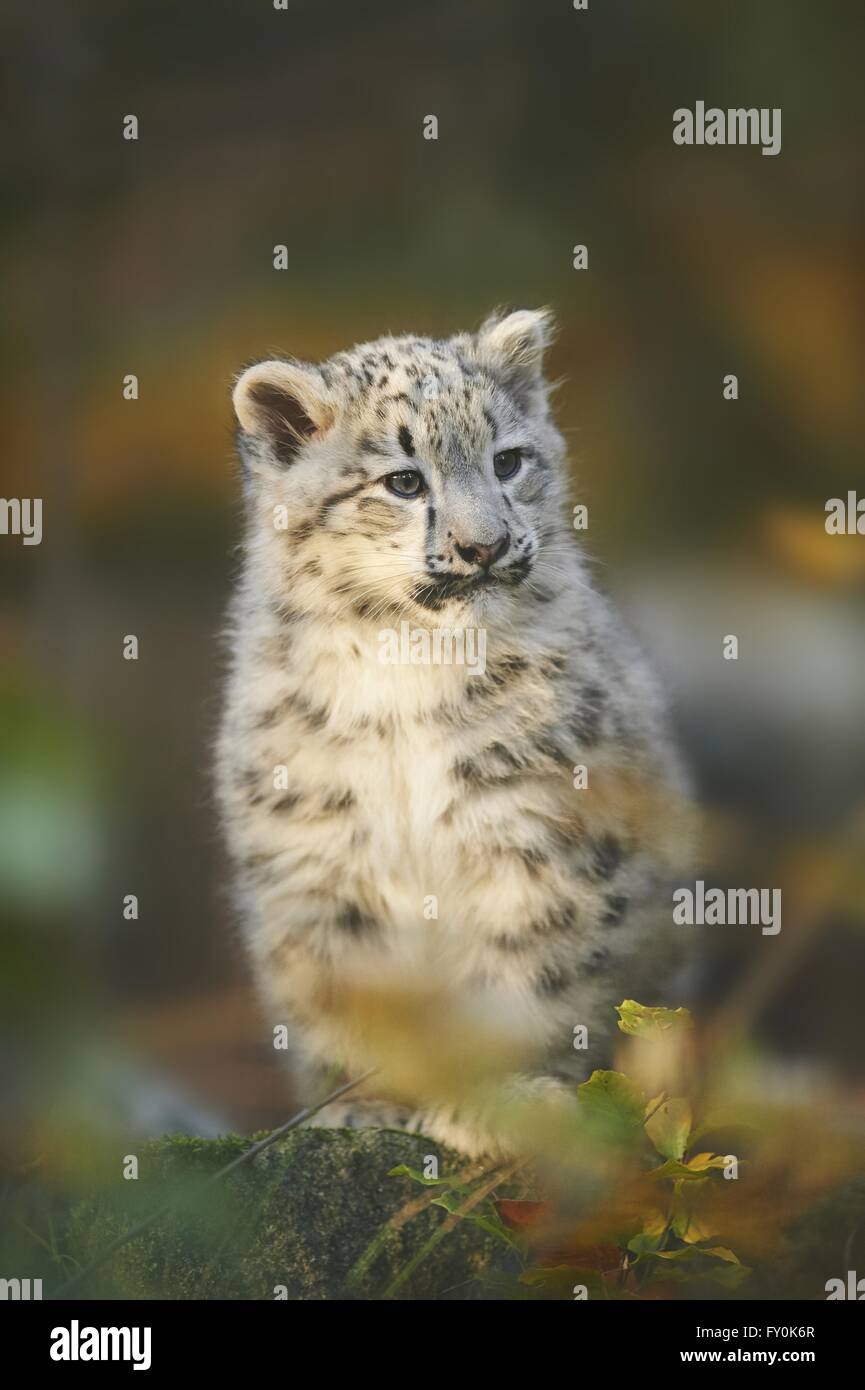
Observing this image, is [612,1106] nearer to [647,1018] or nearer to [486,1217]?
[647,1018]

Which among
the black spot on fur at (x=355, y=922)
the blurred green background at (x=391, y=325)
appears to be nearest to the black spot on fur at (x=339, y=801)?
the black spot on fur at (x=355, y=922)

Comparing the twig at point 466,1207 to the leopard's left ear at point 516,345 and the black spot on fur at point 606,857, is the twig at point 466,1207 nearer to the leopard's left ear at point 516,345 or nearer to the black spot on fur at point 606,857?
the black spot on fur at point 606,857

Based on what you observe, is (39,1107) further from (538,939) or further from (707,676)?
(707,676)

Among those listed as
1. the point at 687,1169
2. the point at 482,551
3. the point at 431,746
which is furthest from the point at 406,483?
→ the point at 687,1169

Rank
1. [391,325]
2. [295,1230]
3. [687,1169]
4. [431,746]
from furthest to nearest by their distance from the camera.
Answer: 1. [391,325]
2. [431,746]
3. [295,1230]
4. [687,1169]

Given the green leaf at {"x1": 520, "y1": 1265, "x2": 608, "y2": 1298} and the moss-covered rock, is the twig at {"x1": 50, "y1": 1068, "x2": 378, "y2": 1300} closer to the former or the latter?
the moss-covered rock
